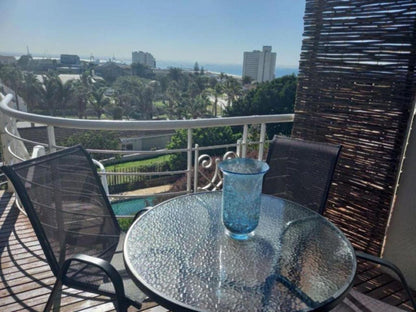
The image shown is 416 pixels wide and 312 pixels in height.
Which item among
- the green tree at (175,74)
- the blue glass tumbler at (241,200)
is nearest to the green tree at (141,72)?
the green tree at (175,74)

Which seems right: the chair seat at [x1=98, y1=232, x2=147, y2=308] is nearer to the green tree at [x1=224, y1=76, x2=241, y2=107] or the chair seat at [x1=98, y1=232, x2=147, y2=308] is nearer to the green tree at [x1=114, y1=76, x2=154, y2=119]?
the green tree at [x1=114, y1=76, x2=154, y2=119]

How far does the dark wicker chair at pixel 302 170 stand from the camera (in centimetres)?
181

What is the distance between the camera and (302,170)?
1917 millimetres

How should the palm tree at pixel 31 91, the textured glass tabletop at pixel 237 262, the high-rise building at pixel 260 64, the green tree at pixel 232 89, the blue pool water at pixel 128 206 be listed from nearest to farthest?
the textured glass tabletop at pixel 237 262 → the blue pool water at pixel 128 206 → the palm tree at pixel 31 91 → the green tree at pixel 232 89 → the high-rise building at pixel 260 64

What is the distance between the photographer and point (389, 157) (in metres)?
2.10

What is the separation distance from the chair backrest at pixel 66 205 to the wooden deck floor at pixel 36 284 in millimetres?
462

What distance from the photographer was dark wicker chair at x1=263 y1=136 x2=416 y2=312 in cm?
181

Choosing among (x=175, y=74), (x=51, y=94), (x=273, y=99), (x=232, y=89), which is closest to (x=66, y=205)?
(x=273, y=99)

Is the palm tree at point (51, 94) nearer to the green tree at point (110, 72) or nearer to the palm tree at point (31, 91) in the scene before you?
the palm tree at point (31, 91)

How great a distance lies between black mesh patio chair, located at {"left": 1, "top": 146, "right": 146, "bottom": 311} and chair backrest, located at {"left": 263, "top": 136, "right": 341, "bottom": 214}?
108 centimetres

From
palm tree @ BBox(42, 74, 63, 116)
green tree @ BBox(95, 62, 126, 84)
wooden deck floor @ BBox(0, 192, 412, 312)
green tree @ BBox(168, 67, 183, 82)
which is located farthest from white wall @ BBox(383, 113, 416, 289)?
green tree @ BBox(168, 67, 183, 82)

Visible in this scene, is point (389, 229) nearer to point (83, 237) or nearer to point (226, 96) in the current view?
point (83, 237)

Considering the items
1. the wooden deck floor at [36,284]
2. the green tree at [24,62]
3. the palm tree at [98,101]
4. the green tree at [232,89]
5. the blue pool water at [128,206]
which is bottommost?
the blue pool water at [128,206]

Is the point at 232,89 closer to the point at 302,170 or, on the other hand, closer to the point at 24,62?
the point at 24,62
